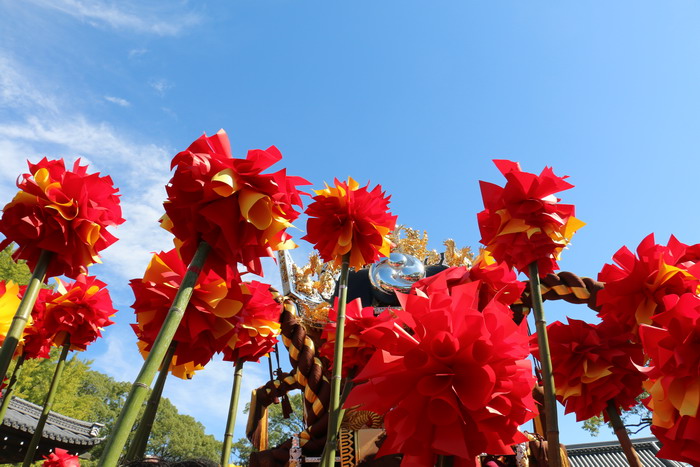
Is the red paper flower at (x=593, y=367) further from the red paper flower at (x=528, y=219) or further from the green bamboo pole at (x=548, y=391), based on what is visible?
the green bamboo pole at (x=548, y=391)

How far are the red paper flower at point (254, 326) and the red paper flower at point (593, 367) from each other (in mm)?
1258

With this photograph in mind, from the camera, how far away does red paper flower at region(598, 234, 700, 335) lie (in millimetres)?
2152

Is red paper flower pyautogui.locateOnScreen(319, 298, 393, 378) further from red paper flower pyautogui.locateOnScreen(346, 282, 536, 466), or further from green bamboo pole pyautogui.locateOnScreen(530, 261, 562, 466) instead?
red paper flower pyautogui.locateOnScreen(346, 282, 536, 466)

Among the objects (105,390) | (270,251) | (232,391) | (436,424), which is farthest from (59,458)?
(105,390)

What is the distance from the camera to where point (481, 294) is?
261 centimetres

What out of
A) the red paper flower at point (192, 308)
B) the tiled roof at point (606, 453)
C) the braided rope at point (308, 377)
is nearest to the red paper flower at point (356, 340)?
the red paper flower at point (192, 308)

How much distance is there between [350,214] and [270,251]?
976mm

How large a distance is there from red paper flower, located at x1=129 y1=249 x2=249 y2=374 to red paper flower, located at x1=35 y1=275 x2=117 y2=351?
1.48 m

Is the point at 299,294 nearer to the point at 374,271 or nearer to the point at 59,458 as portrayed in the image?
the point at 374,271

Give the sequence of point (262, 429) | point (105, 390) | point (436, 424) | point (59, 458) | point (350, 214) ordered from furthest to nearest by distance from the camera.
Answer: point (105, 390)
point (262, 429)
point (59, 458)
point (350, 214)
point (436, 424)

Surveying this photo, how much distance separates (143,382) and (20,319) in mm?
A: 749

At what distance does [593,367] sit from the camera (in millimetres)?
2221

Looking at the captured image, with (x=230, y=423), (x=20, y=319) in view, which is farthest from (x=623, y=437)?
(x=20, y=319)

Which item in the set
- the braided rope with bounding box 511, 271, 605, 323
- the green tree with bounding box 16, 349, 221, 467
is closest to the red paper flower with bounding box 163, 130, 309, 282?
the braided rope with bounding box 511, 271, 605, 323
